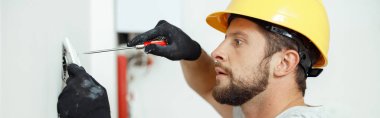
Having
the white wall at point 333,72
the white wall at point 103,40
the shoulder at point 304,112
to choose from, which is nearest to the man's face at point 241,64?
the shoulder at point 304,112

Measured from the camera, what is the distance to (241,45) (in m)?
1.23

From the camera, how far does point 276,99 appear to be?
1.26m

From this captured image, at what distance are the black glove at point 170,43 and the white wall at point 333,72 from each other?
16.6 inches

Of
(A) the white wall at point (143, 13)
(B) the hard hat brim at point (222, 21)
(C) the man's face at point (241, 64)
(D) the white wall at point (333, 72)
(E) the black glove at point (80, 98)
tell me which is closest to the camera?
(E) the black glove at point (80, 98)

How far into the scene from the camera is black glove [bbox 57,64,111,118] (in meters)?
0.98

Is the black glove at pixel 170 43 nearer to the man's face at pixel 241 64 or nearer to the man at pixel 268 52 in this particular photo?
the man at pixel 268 52

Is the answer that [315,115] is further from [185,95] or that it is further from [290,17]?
[185,95]

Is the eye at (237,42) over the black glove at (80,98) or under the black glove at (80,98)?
over

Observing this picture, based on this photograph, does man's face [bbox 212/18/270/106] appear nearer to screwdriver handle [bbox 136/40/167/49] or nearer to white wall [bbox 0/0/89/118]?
screwdriver handle [bbox 136/40/167/49]

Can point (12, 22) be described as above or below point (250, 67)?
above

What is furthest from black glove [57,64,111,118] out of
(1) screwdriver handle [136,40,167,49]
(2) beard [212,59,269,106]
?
(2) beard [212,59,269,106]

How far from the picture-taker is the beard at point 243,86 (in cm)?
122

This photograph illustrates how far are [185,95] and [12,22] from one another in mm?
1028

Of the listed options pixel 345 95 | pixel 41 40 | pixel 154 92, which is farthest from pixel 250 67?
pixel 345 95
